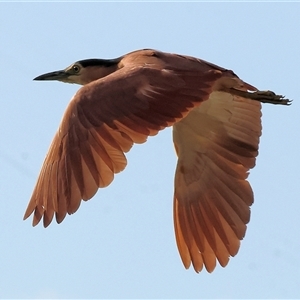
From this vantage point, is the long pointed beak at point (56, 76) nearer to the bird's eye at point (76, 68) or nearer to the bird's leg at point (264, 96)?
the bird's eye at point (76, 68)

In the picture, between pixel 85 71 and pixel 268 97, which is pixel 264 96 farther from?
pixel 85 71

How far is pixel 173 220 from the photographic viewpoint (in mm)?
12516

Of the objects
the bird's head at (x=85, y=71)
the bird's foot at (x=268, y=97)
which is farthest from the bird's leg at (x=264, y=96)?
the bird's head at (x=85, y=71)

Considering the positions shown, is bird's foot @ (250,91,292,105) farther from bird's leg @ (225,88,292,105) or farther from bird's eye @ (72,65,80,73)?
bird's eye @ (72,65,80,73)

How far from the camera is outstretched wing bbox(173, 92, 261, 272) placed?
12.2 metres

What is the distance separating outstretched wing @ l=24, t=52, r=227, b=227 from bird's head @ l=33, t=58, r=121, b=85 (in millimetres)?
1259

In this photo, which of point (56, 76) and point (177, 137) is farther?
point (177, 137)

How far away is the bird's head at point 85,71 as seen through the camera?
11.9 meters

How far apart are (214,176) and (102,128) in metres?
2.76

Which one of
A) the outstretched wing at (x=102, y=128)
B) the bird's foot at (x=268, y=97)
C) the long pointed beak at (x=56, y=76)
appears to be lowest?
the outstretched wing at (x=102, y=128)

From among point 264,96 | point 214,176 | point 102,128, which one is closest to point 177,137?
point 214,176

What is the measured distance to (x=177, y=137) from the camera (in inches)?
499

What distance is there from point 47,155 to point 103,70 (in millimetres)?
1794

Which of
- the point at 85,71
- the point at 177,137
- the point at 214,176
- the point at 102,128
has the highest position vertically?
the point at 85,71
